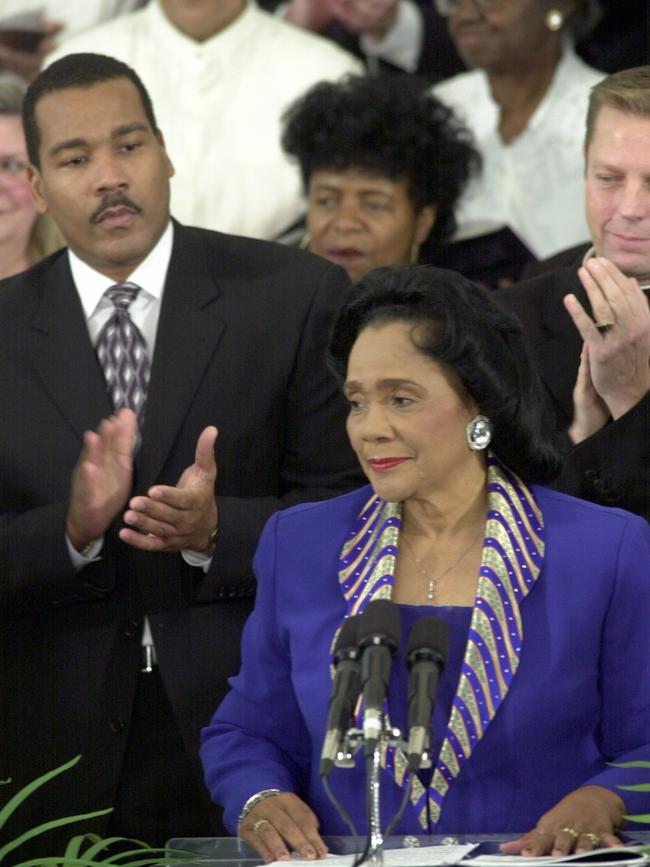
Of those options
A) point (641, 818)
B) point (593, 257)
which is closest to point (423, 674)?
point (641, 818)

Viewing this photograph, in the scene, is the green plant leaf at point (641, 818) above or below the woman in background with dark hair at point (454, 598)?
below

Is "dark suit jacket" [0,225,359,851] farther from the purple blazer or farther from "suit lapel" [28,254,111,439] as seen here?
the purple blazer

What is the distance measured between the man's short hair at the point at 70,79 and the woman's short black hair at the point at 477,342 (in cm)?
100

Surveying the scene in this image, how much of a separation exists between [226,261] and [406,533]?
93 centimetres

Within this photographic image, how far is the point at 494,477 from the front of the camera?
2.98m

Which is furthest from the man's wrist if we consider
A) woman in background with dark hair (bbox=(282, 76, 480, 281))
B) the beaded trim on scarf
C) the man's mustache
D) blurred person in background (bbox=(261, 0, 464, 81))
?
blurred person in background (bbox=(261, 0, 464, 81))

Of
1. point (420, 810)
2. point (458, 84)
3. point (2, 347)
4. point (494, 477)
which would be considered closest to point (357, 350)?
point (494, 477)

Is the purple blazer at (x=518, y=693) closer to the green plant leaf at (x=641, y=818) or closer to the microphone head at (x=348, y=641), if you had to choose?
the green plant leaf at (x=641, y=818)

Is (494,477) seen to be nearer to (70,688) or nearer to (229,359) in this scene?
(229,359)

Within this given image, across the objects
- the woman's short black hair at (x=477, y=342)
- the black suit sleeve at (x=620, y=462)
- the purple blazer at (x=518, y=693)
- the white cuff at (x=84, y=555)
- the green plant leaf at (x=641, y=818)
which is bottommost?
the green plant leaf at (x=641, y=818)

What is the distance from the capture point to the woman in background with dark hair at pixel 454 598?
2.78 meters

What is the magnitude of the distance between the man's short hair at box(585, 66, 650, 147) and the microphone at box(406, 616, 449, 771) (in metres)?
1.45

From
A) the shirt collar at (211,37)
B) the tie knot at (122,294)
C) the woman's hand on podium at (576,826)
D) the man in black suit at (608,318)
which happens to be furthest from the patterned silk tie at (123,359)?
the shirt collar at (211,37)

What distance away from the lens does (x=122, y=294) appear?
364 cm
